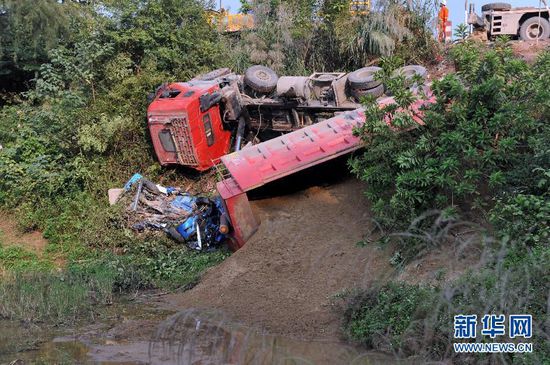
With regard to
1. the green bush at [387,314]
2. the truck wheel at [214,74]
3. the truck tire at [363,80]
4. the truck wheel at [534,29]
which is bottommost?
the green bush at [387,314]

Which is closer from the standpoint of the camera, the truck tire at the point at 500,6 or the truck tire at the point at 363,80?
the truck tire at the point at 363,80

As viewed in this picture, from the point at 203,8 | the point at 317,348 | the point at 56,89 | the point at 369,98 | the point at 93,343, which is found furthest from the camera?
the point at 203,8

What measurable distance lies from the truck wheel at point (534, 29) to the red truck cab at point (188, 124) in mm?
8573

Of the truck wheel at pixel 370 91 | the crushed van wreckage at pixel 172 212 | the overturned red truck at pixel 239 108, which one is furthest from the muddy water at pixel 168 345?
the truck wheel at pixel 370 91

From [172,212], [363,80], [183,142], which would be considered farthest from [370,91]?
[172,212]

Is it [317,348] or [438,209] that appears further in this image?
[438,209]

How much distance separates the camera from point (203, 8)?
17.0 metres

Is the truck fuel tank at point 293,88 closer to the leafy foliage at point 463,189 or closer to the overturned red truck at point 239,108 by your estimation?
the overturned red truck at point 239,108

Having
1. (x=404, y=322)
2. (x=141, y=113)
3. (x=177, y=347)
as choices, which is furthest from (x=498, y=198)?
(x=141, y=113)

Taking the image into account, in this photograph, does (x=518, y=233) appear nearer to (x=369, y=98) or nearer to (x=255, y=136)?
(x=369, y=98)

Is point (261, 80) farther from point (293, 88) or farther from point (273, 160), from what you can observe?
point (273, 160)

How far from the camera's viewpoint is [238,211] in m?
10.3

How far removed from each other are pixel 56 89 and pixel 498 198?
34.8 feet

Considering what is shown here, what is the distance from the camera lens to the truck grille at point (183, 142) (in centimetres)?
1341
